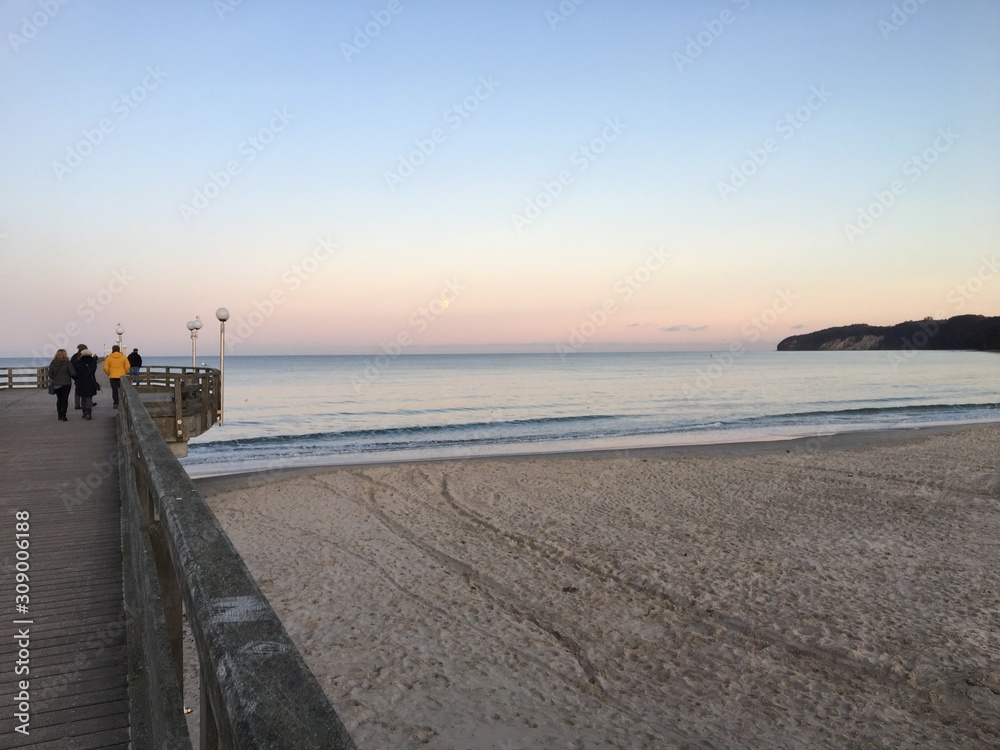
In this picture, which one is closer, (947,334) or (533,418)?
(533,418)

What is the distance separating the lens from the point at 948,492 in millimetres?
14000

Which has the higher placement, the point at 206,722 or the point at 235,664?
the point at 235,664

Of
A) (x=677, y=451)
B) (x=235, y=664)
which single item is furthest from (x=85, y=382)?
(x=677, y=451)

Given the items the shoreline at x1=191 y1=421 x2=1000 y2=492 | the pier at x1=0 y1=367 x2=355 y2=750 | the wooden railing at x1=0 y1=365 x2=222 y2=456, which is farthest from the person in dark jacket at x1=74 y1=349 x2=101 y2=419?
the pier at x1=0 y1=367 x2=355 y2=750

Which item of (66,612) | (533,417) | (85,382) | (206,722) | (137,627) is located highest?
(85,382)

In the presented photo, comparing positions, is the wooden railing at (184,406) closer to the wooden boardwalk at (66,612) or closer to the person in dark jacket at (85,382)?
the person in dark jacket at (85,382)

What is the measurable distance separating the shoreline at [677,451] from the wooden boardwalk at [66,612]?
365 inches

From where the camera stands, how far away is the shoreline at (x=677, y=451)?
1686cm

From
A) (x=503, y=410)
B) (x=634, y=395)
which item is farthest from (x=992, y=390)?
(x=503, y=410)

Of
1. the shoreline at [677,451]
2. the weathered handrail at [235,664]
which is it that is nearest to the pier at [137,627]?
the weathered handrail at [235,664]

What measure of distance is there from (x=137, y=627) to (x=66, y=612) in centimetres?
87

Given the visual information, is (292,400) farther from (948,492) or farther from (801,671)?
(801,671)

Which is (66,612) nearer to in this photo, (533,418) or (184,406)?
(184,406)

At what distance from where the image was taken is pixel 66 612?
3.47 metres
